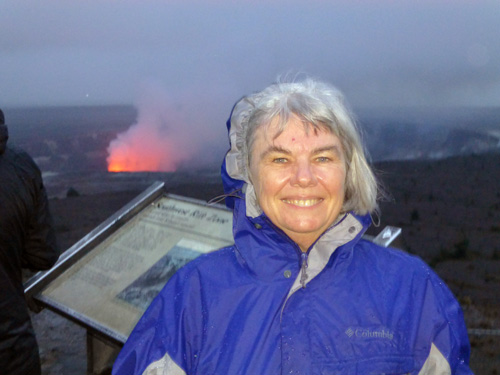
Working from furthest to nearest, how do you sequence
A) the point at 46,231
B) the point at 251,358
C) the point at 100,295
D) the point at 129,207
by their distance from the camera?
the point at 129,207 → the point at 100,295 → the point at 46,231 → the point at 251,358

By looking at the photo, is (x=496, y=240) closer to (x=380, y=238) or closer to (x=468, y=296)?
(x=468, y=296)

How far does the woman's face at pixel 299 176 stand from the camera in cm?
143

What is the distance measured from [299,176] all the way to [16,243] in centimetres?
167

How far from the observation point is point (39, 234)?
2.44 meters

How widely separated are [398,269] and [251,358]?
56 cm

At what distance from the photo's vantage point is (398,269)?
1441 mm

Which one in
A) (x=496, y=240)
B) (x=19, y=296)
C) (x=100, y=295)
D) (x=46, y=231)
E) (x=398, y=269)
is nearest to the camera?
(x=398, y=269)

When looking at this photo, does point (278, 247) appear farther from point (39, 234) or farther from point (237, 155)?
point (39, 234)

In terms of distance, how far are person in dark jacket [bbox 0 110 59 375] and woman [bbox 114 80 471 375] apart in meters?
1.09

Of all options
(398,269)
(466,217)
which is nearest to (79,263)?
(398,269)

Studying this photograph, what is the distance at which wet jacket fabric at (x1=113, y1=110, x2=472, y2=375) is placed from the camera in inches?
51.5

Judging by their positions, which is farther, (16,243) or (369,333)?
(16,243)


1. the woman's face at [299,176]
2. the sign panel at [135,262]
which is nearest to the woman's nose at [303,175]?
the woman's face at [299,176]

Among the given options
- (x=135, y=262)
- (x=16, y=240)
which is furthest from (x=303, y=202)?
(x=135, y=262)
